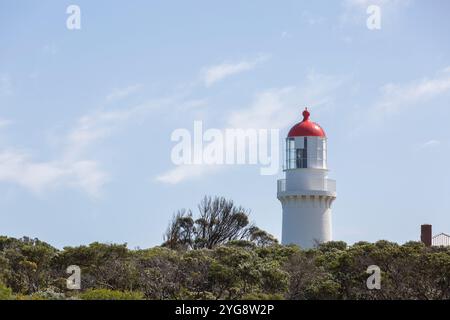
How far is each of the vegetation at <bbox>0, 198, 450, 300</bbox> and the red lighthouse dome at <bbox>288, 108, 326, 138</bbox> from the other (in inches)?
395

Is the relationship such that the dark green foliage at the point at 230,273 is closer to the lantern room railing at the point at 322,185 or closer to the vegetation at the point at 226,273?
the vegetation at the point at 226,273

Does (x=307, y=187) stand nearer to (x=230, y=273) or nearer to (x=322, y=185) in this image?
(x=322, y=185)

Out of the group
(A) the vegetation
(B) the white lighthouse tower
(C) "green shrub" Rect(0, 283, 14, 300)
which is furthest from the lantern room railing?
(C) "green shrub" Rect(0, 283, 14, 300)

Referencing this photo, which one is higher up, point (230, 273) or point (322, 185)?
point (322, 185)

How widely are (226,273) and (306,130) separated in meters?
18.9

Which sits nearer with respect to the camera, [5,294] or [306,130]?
[5,294]

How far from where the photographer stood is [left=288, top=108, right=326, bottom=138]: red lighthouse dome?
6088cm

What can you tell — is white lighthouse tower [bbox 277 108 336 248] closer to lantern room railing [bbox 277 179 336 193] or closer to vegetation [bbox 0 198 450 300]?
lantern room railing [bbox 277 179 336 193]

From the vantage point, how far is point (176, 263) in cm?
4750

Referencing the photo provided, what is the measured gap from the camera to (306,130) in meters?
60.9

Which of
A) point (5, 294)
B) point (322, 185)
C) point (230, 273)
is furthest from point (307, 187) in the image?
point (5, 294)


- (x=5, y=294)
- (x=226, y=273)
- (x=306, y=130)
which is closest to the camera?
(x=5, y=294)
